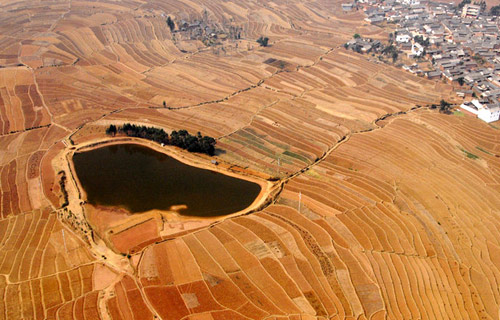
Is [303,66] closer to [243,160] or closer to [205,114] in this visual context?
[205,114]

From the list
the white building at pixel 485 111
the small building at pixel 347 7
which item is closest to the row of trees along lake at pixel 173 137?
the white building at pixel 485 111

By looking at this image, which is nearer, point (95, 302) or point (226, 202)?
point (95, 302)

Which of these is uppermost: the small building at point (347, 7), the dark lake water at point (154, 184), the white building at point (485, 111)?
the small building at point (347, 7)

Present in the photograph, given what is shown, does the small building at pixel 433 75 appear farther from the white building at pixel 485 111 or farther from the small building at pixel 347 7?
the small building at pixel 347 7

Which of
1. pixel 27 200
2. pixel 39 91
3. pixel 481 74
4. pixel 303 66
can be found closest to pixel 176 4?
pixel 303 66

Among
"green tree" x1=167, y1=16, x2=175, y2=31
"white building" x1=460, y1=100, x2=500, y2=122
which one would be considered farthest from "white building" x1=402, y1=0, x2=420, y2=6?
"green tree" x1=167, y1=16, x2=175, y2=31

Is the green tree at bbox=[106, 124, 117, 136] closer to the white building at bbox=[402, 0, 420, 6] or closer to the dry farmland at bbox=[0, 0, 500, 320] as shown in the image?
the dry farmland at bbox=[0, 0, 500, 320]

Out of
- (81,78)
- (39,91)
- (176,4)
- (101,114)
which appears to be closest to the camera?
(101,114)
